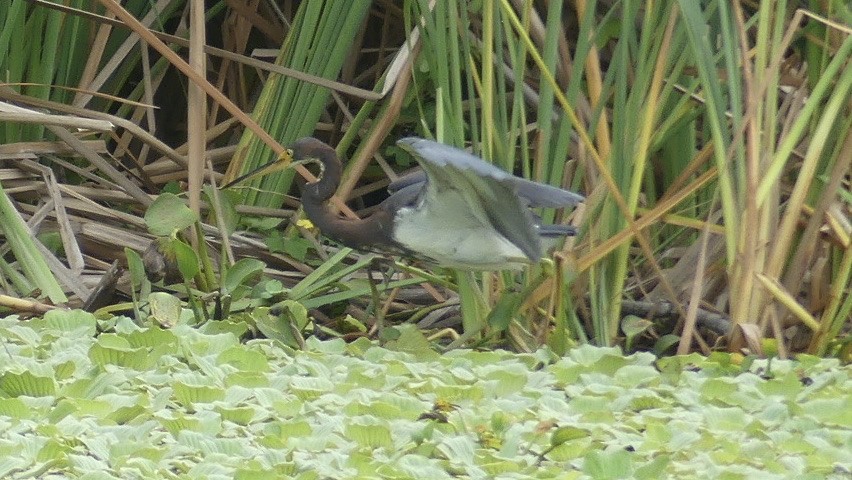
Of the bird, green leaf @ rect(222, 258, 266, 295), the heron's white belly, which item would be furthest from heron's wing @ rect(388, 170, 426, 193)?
green leaf @ rect(222, 258, 266, 295)

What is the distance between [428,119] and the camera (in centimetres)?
307

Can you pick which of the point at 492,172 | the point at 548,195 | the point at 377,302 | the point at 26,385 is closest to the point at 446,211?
the point at 377,302

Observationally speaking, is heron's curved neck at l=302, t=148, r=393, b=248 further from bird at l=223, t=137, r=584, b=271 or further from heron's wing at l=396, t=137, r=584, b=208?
heron's wing at l=396, t=137, r=584, b=208

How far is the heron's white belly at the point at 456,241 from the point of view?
2455 mm

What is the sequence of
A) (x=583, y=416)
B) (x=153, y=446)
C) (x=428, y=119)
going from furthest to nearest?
(x=428, y=119), (x=583, y=416), (x=153, y=446)

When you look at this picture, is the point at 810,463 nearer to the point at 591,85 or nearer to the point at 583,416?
the point at 583,416

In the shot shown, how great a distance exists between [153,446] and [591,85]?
4.02ft

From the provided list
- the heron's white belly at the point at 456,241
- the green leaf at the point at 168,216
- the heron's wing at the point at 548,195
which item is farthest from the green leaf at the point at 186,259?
the heron's wing at the point at 548,195

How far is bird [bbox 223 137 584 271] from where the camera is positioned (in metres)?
2.22

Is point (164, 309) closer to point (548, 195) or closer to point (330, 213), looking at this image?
point (330, 213)

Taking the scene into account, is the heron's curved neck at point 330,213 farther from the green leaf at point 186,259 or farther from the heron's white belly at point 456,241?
the green leaf at point 186,259

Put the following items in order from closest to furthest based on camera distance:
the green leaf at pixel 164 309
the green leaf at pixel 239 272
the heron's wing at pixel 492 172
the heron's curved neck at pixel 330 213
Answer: the heron's wing at pixel 492 172 → the green leaf at pixel 164 309 → the green leaf at pixel 239 272 → the heron's curved neck at pixel 330 213

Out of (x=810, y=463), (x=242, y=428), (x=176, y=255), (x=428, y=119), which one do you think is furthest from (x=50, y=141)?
→ (x=810, y=463)

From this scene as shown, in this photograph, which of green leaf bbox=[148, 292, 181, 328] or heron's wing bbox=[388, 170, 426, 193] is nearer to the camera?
green leaf bbox=[148, 292, 181, 328]
